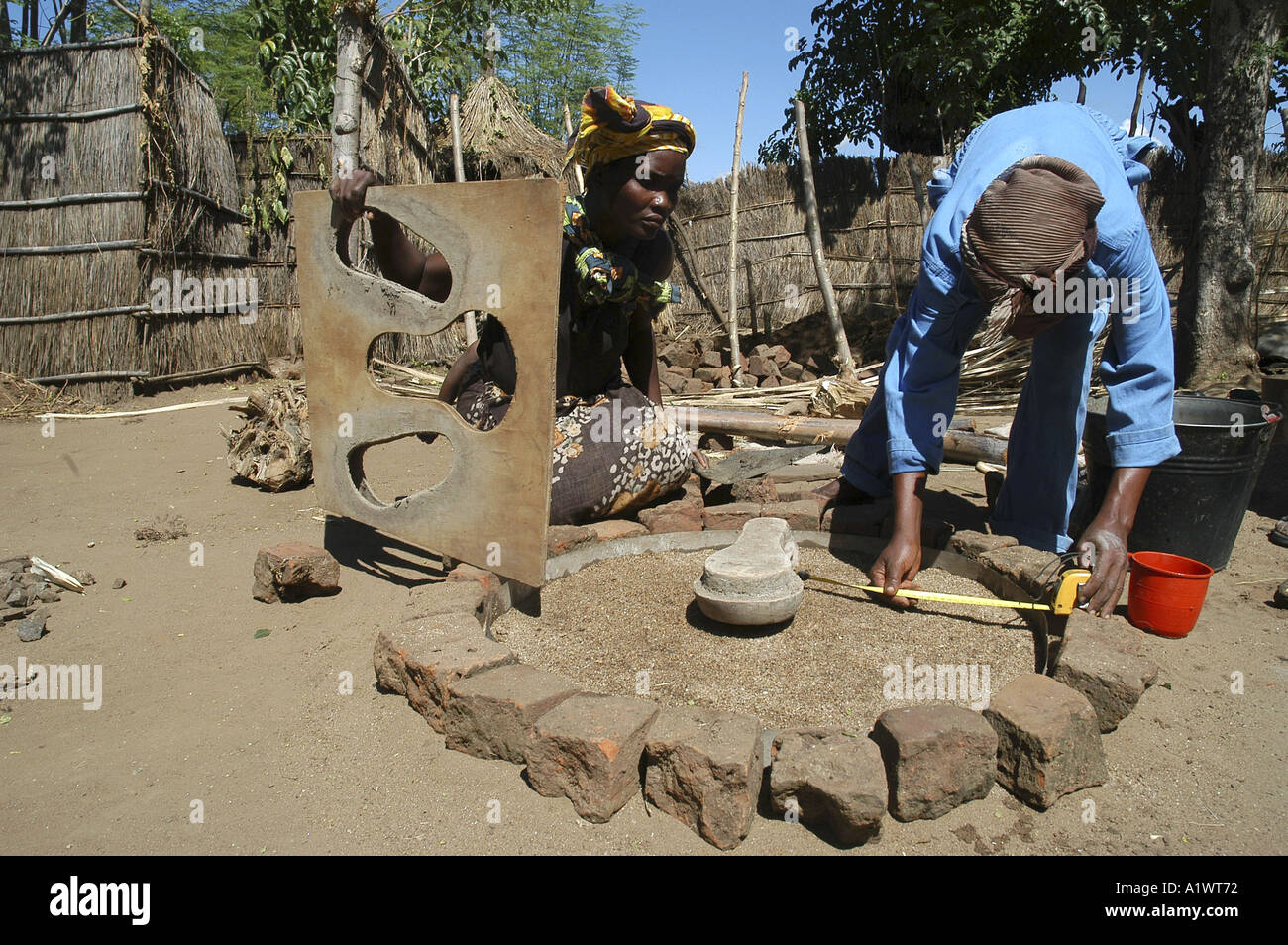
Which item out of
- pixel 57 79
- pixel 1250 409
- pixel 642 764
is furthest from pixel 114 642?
pixel 57 79

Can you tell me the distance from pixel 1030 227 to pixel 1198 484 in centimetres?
173

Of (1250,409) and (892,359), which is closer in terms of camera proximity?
(892,359)

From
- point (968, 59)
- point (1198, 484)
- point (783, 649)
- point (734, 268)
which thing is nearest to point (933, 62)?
point (968, 59)

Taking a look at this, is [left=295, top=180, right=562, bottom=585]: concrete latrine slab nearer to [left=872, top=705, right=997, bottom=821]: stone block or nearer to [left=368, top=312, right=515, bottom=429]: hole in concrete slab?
[left=368, top=312, right=515, bottom=429]: hole in concrete slab

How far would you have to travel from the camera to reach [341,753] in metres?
2.08

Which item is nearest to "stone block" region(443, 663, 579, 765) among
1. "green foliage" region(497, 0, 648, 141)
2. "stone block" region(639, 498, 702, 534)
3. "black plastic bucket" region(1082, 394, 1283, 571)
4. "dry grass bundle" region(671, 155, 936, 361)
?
"stone block" region(639, 498, 702, 534)

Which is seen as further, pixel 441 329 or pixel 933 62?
pixel 933 62

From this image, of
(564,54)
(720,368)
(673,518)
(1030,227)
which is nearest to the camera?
(1030,227)

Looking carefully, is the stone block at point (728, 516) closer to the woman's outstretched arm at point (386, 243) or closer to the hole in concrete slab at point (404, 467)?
the hole in concrete slab at point (404, 467)

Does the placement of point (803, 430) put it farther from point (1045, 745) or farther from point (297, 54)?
point (297, 54)

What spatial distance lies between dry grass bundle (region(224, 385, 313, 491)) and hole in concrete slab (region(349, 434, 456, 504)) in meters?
0.32

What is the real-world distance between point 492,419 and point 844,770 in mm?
2194

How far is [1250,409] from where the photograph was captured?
3352 millimetres

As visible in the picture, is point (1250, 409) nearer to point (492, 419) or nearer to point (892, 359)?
point (892, 359)
